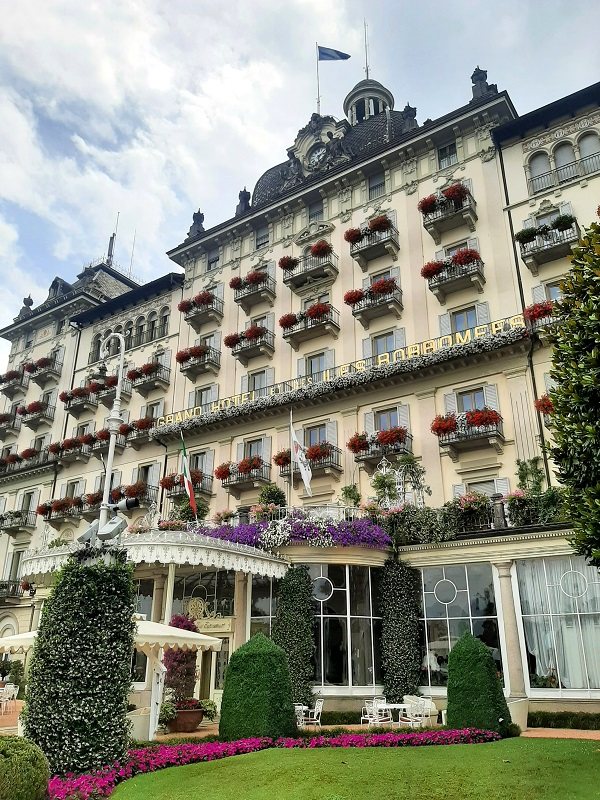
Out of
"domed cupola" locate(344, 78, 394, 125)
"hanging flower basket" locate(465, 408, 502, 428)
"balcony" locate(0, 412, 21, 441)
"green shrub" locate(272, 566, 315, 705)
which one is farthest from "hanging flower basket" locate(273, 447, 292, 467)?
"balcony" locate(0, 412, 21, 441)

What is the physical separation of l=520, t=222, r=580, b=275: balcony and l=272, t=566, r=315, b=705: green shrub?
1607 centimetres

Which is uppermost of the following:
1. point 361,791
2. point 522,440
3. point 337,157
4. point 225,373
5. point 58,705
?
point 337,157

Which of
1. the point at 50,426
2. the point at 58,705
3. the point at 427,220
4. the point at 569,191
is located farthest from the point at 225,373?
the point at 58,705

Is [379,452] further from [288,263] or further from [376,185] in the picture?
[376,185]

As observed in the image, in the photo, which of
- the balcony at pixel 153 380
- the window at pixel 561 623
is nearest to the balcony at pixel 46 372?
the balcony at pixel 153 380

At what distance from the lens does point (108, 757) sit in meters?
12.5

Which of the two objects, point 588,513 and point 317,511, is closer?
point 588,513

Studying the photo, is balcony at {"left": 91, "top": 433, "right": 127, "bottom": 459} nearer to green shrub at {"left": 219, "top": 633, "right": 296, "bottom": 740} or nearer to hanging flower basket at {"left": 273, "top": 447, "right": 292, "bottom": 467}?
hanging flower basket at {"left": 273, "top": 447, "right": 292, "bottom": 467}

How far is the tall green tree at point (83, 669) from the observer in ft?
40.5

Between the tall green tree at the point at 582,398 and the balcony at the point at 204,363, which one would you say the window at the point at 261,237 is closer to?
the balcony at the point at 204,363

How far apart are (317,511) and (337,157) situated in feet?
75.8

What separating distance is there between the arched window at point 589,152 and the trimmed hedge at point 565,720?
21780 mm

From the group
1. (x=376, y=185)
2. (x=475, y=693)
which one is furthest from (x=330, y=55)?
(x=475, y=693)

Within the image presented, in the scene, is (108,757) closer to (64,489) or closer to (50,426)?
(64,489)
